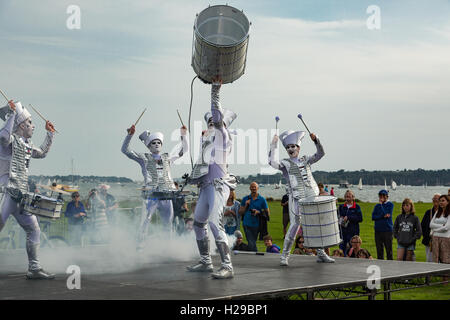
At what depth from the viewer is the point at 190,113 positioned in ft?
29.9

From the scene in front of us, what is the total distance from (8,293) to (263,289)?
2.90 m

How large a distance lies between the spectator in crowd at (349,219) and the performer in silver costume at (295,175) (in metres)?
2.15

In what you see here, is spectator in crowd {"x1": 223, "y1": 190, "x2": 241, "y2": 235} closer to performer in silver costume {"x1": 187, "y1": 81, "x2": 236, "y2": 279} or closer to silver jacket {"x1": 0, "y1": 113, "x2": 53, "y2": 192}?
performer in silver costume {"x1": 187, "y1": 81, "x2": 236, "y2": 279}

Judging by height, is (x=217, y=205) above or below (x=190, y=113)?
below

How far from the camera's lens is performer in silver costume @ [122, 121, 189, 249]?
12.4m

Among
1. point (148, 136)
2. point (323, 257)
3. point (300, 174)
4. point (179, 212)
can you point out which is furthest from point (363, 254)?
point (148, 136)

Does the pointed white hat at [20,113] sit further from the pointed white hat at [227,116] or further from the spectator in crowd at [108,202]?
the spectator in crowd at [108,202]

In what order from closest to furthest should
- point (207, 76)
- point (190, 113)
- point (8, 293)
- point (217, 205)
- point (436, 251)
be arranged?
1. point (8, 293)
2. point (207, 76)
3. point (217, 205)
4. point (190, 113)
5. point (436, 251)

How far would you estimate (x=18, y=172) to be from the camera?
27.9 ft

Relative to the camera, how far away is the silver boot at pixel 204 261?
9359 millimetres

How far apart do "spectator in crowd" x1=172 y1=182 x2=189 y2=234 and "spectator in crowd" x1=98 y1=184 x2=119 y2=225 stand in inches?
79.0

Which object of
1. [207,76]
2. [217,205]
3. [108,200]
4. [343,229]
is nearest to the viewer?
[207,76]
